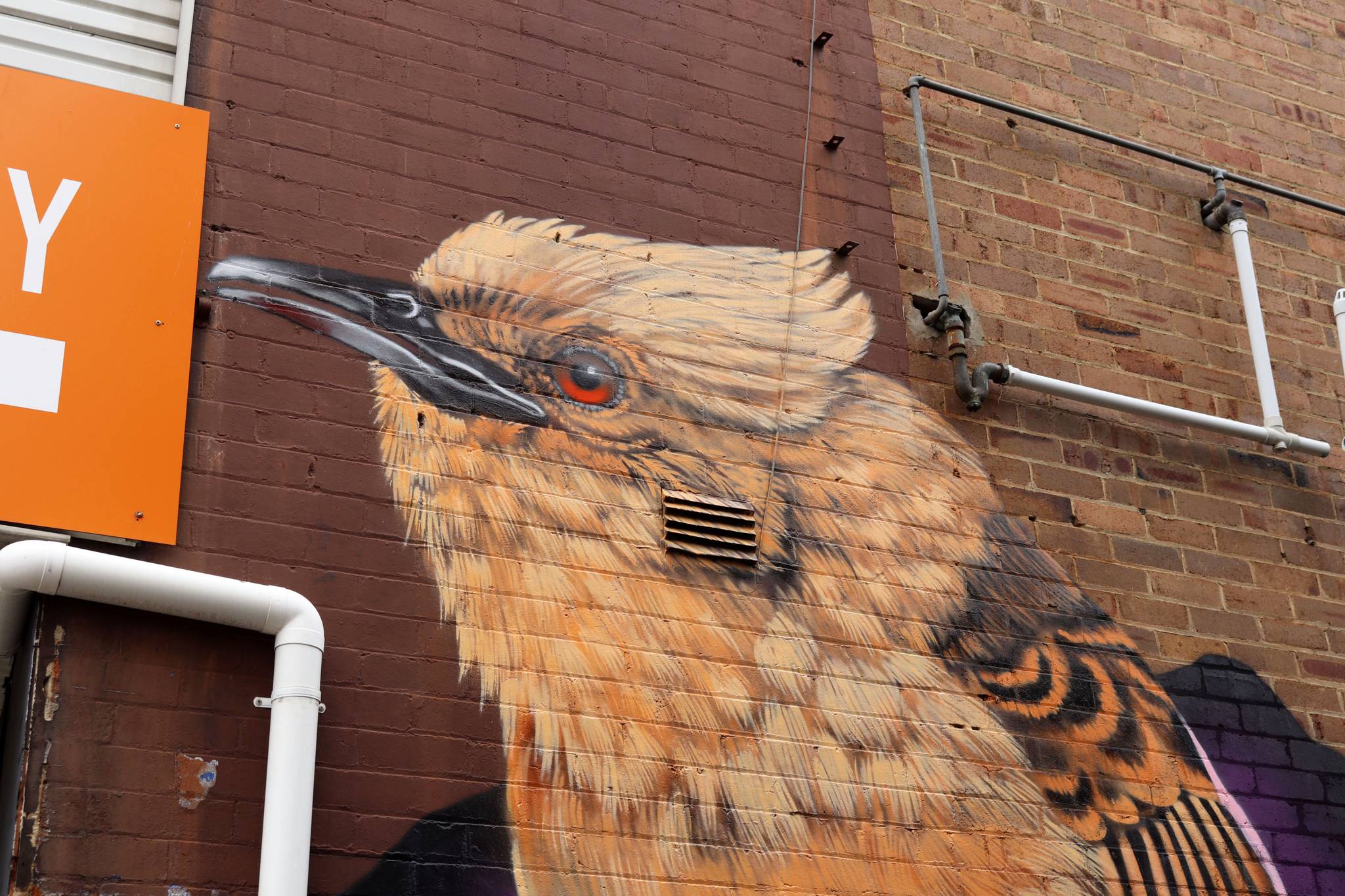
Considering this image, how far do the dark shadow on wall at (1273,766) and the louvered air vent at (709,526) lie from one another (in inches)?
62.8

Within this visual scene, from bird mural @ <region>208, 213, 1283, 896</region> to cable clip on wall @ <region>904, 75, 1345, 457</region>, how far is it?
254 millimetres

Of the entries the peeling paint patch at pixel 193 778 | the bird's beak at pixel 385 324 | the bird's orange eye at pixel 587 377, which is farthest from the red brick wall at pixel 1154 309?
the peeling paint patch at pixel 193 778

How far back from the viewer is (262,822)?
3.66 m

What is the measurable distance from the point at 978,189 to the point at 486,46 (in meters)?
1.95

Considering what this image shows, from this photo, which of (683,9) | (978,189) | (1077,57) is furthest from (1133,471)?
(683,9)

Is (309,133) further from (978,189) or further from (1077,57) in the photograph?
(1077,57)

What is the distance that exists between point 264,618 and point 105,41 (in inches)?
74.3

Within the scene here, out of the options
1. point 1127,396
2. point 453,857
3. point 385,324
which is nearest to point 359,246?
point 385,324

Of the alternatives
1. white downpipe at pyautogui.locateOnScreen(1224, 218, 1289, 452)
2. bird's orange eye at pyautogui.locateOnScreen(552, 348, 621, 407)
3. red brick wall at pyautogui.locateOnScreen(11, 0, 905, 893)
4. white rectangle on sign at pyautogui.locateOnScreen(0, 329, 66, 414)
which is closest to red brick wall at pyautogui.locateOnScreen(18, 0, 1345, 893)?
red brick wall at pyautogui.locateOnScreen(11, 0, 905, 893)

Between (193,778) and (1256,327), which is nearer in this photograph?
(193,778)

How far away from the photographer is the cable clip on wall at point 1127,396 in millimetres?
5230

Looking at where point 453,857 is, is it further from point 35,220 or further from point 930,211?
point 930,211

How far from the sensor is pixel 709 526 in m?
4.62

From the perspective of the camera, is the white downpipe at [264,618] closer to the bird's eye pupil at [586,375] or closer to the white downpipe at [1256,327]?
the bird's eye pupil at [586,375]
